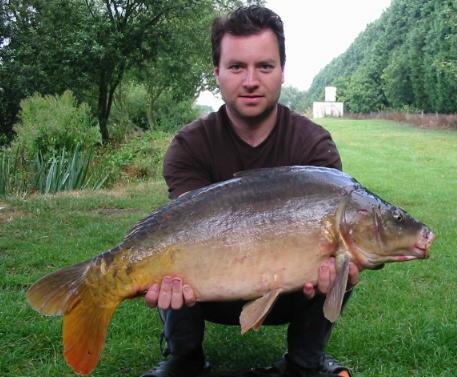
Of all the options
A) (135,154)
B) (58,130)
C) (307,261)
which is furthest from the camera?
(135,154)

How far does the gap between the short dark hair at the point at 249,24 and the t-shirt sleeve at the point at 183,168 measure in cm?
45

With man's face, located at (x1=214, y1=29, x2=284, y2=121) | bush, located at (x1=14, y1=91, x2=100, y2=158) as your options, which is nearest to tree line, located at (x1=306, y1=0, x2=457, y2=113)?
bush, located at (x1=14, y1=91, x2=100, y2=158)

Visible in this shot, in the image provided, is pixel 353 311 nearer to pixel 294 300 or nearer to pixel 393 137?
pixel 294 300

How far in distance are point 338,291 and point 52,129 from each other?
984 cm

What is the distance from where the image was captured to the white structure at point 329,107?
68.2 m

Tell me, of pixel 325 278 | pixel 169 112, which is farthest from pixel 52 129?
pixel 169 112

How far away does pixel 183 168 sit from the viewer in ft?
9.43

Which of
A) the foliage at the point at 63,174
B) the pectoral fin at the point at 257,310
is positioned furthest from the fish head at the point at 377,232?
the foliage at the point at 63,174

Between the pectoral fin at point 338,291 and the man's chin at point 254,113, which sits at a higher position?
the man's chin at point 254,113

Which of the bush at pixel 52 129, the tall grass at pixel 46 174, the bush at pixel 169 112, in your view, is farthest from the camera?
the bush at pixel 169 112

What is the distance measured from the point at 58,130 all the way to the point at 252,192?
955 cm

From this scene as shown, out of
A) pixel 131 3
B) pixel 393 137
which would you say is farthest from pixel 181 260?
pixel 393 137

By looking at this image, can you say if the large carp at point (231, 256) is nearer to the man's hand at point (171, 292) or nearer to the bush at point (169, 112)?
the man's hand at point (171, 292)

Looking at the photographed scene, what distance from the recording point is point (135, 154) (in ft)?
50.7
